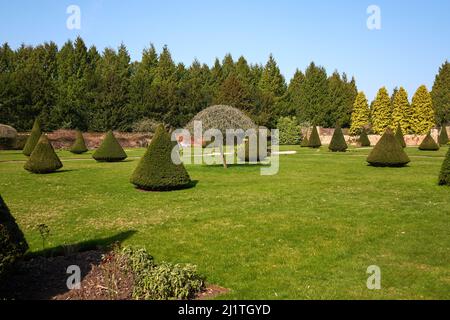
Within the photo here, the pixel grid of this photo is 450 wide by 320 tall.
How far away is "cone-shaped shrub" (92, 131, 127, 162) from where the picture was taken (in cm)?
2916

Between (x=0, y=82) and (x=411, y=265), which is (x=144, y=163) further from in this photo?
(x=0, y=82)

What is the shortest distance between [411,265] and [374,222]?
132 inches

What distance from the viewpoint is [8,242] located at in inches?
226

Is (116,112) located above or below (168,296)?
above

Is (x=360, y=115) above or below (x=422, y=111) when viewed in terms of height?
below

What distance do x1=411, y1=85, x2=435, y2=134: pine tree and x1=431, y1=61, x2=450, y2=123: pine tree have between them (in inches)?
361

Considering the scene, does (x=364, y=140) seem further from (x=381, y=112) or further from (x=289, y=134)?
(x=381, y=112)

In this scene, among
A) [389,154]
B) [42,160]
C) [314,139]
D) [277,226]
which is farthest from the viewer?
[314,139]

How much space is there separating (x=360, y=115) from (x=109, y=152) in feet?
176

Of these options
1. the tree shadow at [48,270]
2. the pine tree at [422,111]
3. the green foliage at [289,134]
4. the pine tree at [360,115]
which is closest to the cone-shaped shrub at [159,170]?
the tree shadow at [48,270]

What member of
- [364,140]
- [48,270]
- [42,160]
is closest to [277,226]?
[48,270]

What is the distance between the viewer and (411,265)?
300 inches

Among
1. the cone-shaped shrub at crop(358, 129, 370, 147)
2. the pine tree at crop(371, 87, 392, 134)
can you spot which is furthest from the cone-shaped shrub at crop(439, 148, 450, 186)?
the pine tree at crop(371, 87, 392, 134)
